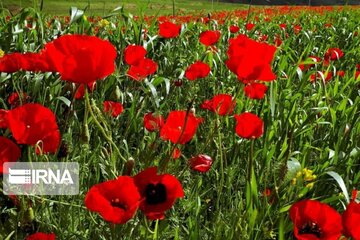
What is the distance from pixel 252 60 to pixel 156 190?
0.54 meters

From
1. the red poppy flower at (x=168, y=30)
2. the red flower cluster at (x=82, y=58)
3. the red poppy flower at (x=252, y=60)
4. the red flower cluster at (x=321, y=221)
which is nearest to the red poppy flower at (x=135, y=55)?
the red poppy flower at (x=168, y=30)

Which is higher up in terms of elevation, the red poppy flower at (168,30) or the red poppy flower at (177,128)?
the red poppy flower at (168,30)

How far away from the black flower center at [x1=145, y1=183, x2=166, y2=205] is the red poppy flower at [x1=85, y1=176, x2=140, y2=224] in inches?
2.2

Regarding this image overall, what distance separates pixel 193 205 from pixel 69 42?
0.74 meters

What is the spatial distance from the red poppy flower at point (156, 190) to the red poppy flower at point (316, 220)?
262 millimetres

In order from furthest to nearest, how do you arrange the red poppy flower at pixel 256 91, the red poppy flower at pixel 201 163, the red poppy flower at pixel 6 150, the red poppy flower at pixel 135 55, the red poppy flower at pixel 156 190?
the red poppy flower at pixel 135 55 → the red poppy flower at pixel 256 91 → the red poppy flower at pixel 201 163 → the red poppy flower at pixel 6 150 → the red poppy flower at pixel 156 190

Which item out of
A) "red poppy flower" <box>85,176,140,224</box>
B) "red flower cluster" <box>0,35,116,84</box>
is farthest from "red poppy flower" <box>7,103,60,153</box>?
"red poppy flower" <box>85,176,140,224</box>

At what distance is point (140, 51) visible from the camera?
2.09 meters

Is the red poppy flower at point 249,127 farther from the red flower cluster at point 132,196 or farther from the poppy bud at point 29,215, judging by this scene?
the poppy bud at point 29,215

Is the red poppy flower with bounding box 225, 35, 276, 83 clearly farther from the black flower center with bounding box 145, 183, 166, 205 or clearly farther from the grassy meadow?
the black flower center with bounding box 145, 183, 166, 205

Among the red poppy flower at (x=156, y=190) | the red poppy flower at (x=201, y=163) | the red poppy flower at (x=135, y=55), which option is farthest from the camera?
the red poppy flower at (x=135, y=55)

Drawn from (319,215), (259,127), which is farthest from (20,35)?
(319,215)

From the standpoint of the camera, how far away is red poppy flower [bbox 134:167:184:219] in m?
1.07

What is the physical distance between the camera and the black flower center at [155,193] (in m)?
1.09
